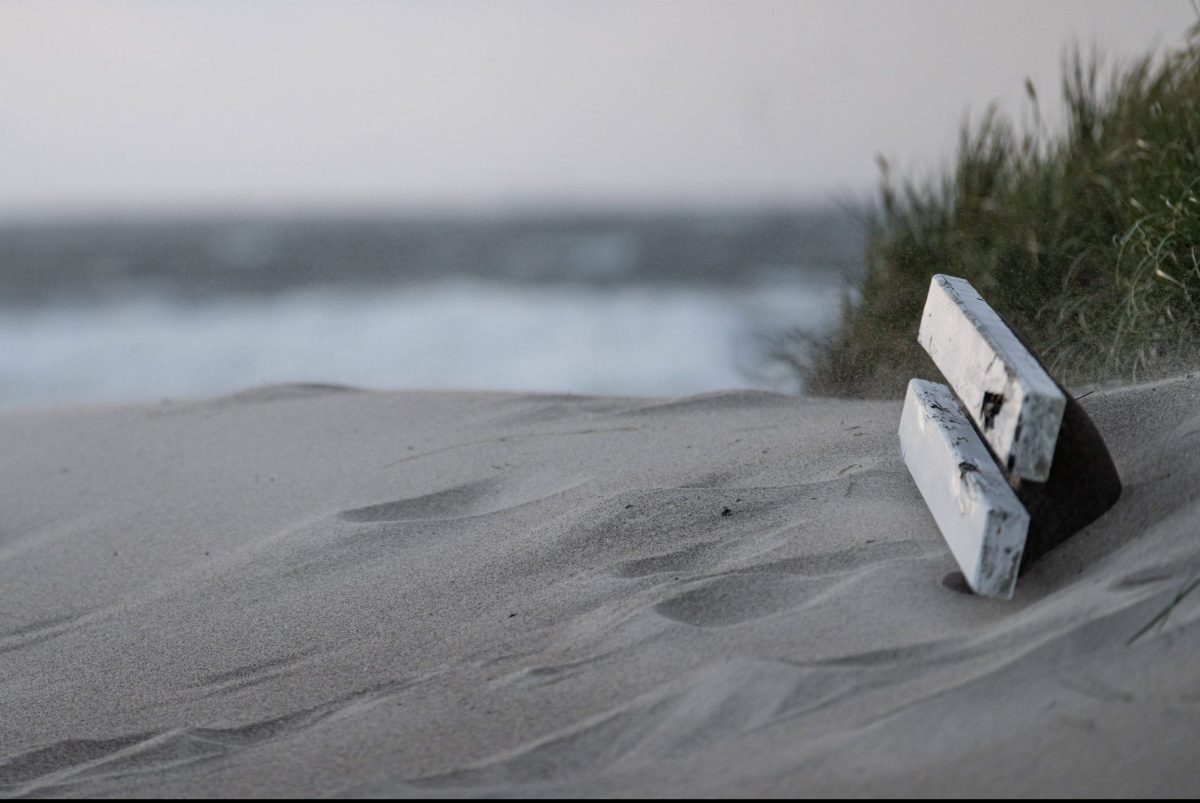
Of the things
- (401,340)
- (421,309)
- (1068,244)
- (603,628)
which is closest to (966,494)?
(603,628)

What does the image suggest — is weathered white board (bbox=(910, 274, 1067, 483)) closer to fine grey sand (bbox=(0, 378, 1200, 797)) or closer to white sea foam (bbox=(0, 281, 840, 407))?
fine grey sand (bbox=(0, 378, 1200, 797))

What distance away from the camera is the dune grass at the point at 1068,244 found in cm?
294

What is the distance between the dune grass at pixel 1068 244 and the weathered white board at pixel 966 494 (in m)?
1.22

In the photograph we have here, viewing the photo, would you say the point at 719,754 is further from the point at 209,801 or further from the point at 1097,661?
the point at 209,801

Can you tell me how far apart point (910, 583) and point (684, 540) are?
0.50 metres

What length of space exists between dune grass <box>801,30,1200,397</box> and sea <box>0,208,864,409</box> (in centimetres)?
24

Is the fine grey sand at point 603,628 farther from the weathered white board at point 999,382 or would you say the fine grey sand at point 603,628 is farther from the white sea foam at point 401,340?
the white sea foam at point 401,340

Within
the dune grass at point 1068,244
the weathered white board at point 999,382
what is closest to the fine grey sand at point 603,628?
the weathered white board at point 999,382

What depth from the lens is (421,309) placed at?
1437 cm

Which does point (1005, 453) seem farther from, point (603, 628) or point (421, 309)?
point (421, 309)

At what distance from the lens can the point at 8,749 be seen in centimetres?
166

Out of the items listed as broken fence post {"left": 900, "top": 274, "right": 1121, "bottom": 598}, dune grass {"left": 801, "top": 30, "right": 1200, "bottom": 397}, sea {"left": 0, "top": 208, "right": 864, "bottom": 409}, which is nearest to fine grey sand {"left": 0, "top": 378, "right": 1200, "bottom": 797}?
broken fence post {"left": 900, "top": 274, "right": 1121, "bottom": 598}

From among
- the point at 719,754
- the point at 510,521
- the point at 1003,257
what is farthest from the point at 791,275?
the point at 719,754

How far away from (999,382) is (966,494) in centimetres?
17
